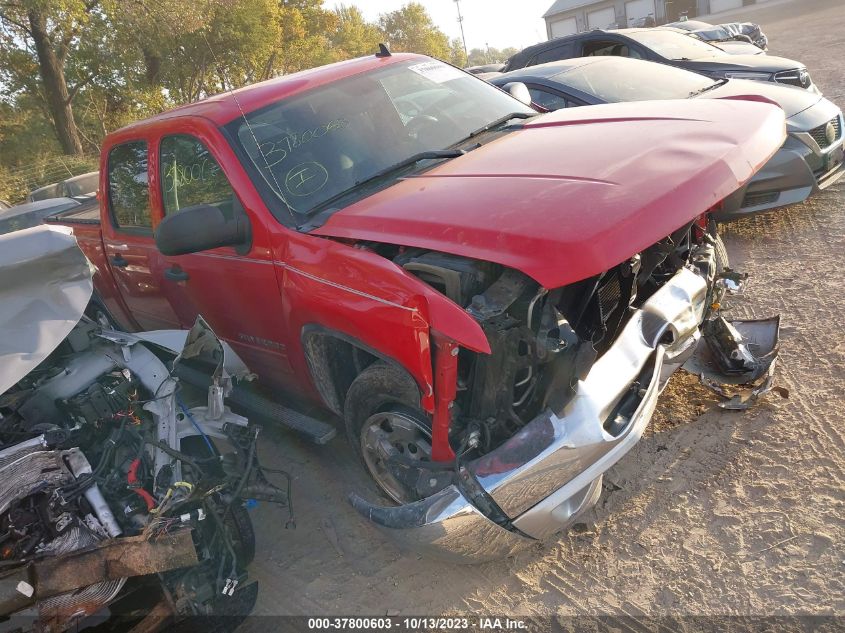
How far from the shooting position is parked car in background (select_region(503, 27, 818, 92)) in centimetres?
717

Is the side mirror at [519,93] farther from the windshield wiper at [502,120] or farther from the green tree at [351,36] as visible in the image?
the green tree at [351,36]

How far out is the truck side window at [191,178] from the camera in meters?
3.37

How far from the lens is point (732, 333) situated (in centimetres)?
357

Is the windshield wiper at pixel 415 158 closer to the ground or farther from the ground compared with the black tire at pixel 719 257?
farther from the ground

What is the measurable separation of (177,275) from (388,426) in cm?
174

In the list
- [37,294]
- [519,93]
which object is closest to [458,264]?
[37,294]

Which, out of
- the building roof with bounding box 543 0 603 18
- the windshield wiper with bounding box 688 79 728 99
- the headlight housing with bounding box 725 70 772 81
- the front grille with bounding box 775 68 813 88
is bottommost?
the front grille with bounding box 775 68 813 88

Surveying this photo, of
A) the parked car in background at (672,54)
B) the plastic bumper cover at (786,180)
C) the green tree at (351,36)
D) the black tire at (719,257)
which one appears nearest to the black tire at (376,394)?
the black tire at (719,257)

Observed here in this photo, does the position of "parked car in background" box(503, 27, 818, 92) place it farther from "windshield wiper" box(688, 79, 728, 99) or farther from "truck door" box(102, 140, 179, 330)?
→ "truck door" box(102, 140, 179, 330)

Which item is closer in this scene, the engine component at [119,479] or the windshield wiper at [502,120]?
the engine component at [119,479]

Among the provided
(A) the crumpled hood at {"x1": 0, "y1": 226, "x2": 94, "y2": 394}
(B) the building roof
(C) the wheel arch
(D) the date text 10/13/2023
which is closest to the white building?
(B) the building roof

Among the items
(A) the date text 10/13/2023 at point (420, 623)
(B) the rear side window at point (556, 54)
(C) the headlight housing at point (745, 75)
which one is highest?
(B) the rear side window at point (556, 54)

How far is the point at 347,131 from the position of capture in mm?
3439

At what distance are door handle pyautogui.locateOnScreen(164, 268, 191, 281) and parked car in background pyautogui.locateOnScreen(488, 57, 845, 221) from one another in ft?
9.46
